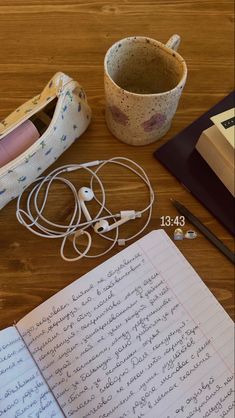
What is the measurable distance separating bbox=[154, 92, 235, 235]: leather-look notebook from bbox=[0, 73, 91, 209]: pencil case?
131 millimetres

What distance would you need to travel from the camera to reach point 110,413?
504mm

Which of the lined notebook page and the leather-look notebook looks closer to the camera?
the lined notebook page

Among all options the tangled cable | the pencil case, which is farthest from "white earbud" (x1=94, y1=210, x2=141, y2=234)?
the pencil case

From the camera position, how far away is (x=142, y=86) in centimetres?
Result: 64

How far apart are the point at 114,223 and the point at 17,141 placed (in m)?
0.16

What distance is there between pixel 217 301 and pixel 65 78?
13.7 inches

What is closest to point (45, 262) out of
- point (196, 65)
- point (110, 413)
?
point (110, 413)

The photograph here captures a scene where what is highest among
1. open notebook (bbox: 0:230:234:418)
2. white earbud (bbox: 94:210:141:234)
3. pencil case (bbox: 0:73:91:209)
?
pencil case (bbox: 0:73:91:209)

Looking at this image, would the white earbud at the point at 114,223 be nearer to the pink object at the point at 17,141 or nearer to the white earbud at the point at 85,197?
the white earbud at the point at 85,197

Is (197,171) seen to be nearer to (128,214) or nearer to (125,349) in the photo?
(128,214)

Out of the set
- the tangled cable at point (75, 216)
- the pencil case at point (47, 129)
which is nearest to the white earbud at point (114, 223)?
the tangled cable at point (75, 216)

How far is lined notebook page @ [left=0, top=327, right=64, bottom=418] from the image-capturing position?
1.62 feet

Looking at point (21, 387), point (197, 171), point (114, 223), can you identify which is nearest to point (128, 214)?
point (114, 223)

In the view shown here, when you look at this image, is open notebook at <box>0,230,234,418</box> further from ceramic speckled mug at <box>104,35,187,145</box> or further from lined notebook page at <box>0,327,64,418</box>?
ceramic speckled mug at <box>104,35,187,145</box>
